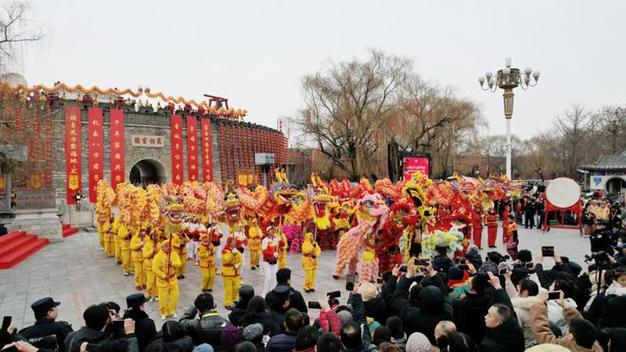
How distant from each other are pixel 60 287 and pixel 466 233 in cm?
931

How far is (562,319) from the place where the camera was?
12.1 ft

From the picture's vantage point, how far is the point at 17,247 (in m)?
12.0

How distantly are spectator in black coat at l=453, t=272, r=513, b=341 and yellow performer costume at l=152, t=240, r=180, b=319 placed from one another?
4.41 meters

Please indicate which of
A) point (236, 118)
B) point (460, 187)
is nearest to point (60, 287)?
point (460, 187)

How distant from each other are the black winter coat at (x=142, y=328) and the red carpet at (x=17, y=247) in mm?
8718

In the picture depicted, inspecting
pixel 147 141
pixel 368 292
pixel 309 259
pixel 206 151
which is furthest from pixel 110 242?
pixel 206 151

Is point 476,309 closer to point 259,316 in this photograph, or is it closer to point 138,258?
point 259,316

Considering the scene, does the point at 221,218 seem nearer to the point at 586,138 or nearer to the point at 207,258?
the point at 207,258

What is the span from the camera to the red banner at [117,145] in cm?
2317

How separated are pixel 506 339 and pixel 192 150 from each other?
83.4ft

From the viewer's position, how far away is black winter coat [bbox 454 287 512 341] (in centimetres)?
349

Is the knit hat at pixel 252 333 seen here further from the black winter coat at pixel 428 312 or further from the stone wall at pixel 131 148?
the stone wall at pixel 131 148

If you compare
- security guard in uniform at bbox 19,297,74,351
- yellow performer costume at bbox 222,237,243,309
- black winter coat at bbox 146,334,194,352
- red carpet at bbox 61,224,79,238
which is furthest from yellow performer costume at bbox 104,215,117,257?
black winter coat at bbox 146,334,194,352

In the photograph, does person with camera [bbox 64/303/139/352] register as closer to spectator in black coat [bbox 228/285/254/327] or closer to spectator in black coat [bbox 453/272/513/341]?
spectator in black coat [bbox 228/285/254/327]
